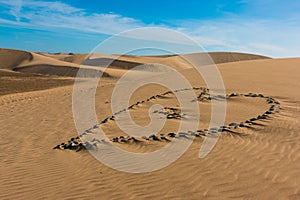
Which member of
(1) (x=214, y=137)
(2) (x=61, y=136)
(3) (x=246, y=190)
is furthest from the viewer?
(2) (x=61, y=136)

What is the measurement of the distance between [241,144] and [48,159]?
4394mm

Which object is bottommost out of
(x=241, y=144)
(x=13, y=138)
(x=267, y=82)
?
(x=13, y=138)

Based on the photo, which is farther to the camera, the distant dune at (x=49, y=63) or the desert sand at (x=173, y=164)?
the distant dune at (x=49, y=63)

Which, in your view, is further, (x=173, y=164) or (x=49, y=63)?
(x=49, y=63)

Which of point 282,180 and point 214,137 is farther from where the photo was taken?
point 214,137

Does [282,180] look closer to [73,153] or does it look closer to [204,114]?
[73,153]

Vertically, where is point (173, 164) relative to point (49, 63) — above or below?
below

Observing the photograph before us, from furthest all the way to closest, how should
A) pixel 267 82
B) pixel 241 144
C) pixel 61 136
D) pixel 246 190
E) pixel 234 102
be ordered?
pixel 267 82, pixel 234 102, pixel 61 136, pixel 241 144, pixel 246 190

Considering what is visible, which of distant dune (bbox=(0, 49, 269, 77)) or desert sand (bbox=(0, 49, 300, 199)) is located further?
distant dune (bbox=(0, 49, 269, 77))

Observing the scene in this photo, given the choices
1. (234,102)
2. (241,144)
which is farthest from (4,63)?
(241,144)

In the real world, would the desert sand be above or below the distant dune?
below

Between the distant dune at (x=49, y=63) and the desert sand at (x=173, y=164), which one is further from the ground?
the distant dune at (x=49, y=63)

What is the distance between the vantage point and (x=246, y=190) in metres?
4.62

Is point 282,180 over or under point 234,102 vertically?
under
